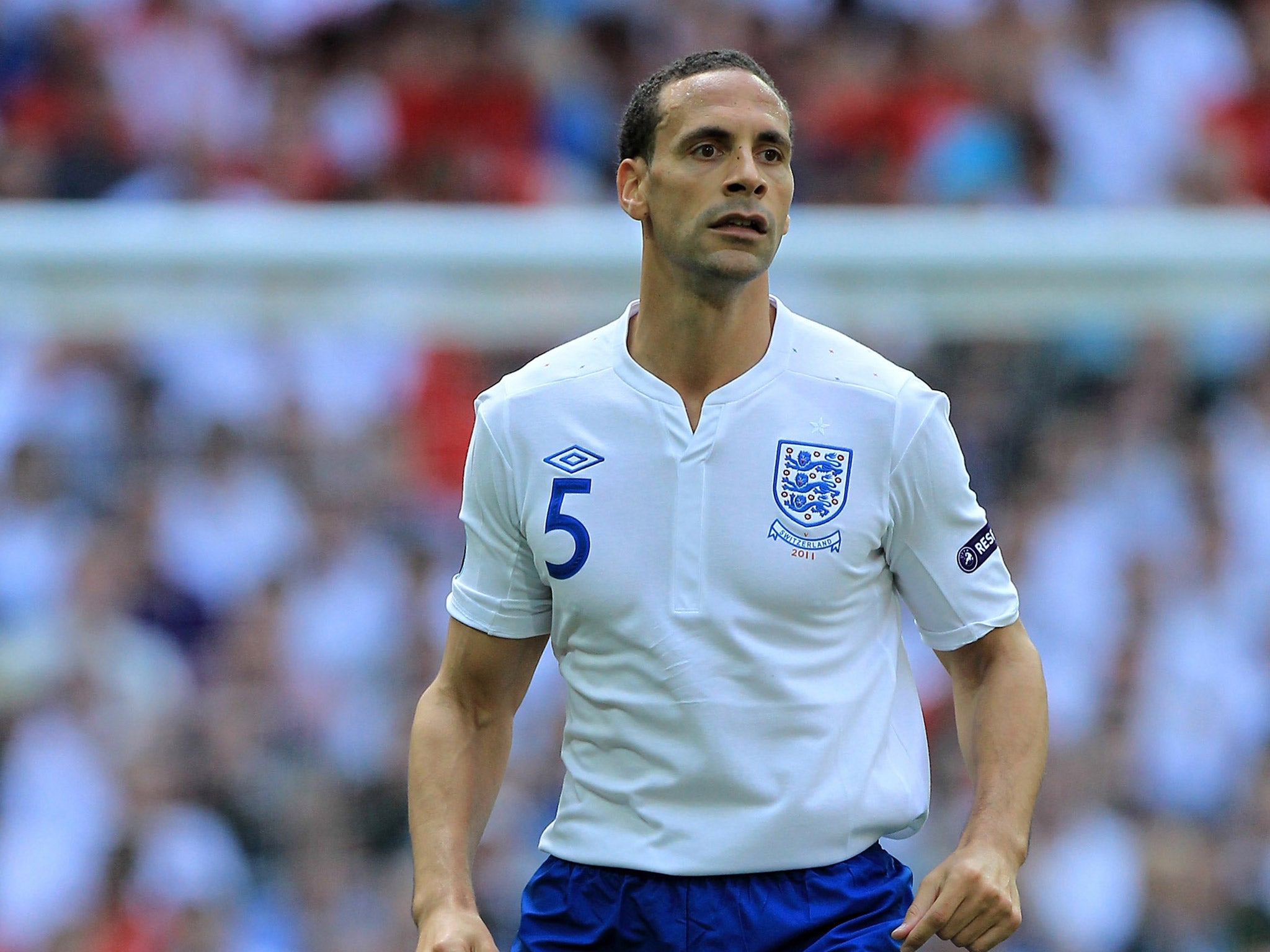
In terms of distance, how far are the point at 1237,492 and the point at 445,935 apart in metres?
5.11

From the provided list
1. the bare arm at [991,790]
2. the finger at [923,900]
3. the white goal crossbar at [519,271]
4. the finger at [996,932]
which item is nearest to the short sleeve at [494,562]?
the bare arm at [991,790]

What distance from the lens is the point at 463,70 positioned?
8.39 metres

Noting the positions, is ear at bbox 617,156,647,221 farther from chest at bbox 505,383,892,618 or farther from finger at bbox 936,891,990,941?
finger at bbox 936,891,990,941

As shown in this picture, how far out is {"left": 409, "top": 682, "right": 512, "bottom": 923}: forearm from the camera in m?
3.11

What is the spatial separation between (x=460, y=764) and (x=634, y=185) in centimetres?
101

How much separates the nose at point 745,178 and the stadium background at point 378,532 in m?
3.30

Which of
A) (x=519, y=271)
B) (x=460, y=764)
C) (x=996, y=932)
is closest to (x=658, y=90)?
(x=460, y=764)

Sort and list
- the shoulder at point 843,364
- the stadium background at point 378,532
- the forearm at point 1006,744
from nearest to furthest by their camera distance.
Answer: the forearm at point 1006,744 < the shoulder at point 843,364 < the stadium background at point 378,532

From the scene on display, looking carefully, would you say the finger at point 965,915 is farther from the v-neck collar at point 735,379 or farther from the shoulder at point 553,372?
the shoulder at point 553,372

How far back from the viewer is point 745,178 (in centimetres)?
306

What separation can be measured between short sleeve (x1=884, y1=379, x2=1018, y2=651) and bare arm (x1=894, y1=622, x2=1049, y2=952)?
5 centimetres

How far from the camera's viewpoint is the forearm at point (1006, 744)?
2.96 metres

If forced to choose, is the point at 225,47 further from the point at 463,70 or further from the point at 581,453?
the point at 581,453

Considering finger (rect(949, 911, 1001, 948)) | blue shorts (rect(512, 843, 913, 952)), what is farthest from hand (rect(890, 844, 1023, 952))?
blue shorts (rect(512, 843, 913, 952))
